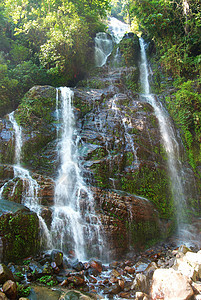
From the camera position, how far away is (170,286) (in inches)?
172

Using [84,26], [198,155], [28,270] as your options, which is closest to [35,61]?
[84,26]

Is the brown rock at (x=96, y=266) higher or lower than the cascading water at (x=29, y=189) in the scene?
lower

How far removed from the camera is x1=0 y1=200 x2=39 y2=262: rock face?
5.84 meters

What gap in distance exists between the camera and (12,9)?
1370cm

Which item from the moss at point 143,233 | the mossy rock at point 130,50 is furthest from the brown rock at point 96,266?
the mossy rock at point 130,50

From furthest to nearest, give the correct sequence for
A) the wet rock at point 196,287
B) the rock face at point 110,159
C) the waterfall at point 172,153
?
the waterfall at point 172,153 → the rock face at point 110,159 → the wet rock at point 196,287

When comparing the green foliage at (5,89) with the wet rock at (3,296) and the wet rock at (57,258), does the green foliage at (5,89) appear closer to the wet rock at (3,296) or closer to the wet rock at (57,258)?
the wet rock at (57,258)

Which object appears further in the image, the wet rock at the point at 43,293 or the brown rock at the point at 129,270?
the brown rock at the point at 129,270

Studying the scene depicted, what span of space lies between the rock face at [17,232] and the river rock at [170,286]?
12.4 ft

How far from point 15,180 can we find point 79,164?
2.82 m

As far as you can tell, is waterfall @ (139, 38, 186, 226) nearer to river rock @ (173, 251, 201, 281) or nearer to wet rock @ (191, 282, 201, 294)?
river rock @ (173, 251, 201, 281)

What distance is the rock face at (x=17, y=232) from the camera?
5.84 meters

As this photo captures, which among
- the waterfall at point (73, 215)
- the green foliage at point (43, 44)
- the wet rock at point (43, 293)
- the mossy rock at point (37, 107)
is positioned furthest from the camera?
the green foliage at point (43, 44)

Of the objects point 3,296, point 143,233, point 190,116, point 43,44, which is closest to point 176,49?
point 190,116
